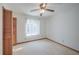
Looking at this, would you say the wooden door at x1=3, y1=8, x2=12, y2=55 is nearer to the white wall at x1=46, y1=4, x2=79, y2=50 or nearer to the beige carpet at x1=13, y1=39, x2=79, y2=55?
the beige carpet at x1=13, y1=39, x2=79, y2=55

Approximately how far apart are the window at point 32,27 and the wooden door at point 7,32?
14.2 inches

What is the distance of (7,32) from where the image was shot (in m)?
1.72

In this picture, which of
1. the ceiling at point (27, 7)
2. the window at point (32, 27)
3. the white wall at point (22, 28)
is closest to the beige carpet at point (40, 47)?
the white wall at point (22, 28)

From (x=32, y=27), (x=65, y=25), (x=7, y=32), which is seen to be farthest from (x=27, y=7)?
(x=65, y=25)

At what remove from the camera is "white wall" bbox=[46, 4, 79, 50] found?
181 centimetres

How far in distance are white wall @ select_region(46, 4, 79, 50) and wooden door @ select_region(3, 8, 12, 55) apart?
30.2 inches

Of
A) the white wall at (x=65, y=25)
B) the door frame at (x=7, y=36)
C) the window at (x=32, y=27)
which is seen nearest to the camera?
the door frame at (x=7, y=36)

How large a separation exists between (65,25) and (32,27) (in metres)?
0.68

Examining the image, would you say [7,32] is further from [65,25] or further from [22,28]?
[65,25]

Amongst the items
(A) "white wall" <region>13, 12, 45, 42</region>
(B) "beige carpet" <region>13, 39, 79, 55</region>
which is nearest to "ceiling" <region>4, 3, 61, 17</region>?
(A) "white wall" <region>13, 12, 45, 42</region>

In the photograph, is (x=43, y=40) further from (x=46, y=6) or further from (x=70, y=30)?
(x=46, y=6)

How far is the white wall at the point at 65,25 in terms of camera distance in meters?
1.81

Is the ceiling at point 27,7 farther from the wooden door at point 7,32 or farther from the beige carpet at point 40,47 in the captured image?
the beige carpet at point 40,47

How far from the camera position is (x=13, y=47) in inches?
71.8
